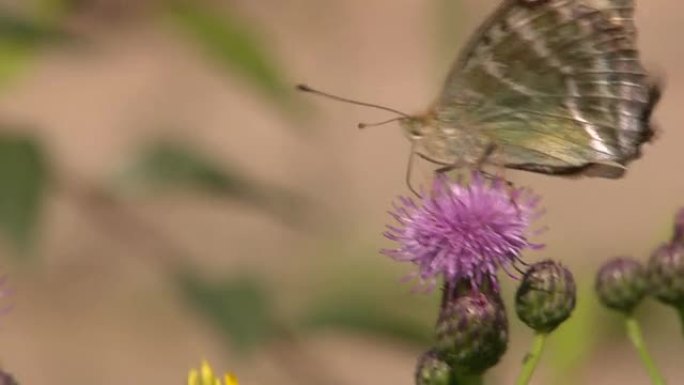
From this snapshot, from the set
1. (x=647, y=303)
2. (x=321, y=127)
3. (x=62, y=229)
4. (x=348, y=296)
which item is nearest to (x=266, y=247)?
(x=321, y=127)

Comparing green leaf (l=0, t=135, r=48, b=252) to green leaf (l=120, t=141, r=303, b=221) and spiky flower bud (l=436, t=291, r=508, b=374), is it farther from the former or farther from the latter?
spiky flower bud (l=436, t=291, r=508, b=374)

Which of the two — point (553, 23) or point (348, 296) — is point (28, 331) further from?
point (553, 23)

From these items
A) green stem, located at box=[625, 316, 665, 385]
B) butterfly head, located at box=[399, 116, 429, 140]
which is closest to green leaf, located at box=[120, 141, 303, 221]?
butterfly head, located at box=[399, 116, 429, 140]

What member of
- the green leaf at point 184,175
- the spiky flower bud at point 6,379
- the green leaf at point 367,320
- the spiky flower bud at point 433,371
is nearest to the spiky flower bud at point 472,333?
the spiky flower bud at point 433,371

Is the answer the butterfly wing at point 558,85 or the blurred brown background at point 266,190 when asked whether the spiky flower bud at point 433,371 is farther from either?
the blurred brown background at point 266,190

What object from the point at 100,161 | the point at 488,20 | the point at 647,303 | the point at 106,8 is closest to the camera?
the point at 488,20

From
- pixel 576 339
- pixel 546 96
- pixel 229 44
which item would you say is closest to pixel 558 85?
pixel 546 96
